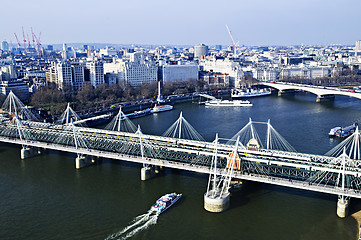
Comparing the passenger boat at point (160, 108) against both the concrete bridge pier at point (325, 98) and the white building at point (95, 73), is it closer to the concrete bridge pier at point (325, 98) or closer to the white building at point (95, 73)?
the white building at point (95, 73)

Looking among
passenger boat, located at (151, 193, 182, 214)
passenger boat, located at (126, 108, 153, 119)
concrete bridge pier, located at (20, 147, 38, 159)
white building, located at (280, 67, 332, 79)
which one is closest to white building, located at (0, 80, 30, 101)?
passenger boat, located at (126, 108, 153, 119)

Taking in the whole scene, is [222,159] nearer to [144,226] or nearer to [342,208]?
[144,226]

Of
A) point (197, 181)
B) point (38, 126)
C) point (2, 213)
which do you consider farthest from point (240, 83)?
point (2, 213)

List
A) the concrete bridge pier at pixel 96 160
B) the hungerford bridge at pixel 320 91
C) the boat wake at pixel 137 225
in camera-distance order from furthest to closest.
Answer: the hungerford bridge at pixel 320 91, the concrete bridge pier at pixel 96 160, the boat wake at pixel 137 225

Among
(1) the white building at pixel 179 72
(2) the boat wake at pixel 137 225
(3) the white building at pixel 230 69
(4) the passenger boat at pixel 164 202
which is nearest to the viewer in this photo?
(2) the boat wake at pixel 137 225

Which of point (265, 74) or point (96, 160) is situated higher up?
point (265, 74)

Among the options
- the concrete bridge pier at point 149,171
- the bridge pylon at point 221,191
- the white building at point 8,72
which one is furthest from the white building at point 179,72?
the bridge pylon at point 221,191

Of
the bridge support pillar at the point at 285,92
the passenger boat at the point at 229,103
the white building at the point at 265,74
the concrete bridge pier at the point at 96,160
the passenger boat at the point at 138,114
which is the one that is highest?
the white building at the point at 265,74

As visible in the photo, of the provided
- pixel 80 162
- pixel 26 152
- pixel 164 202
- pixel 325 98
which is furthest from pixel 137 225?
pixel 325 98
